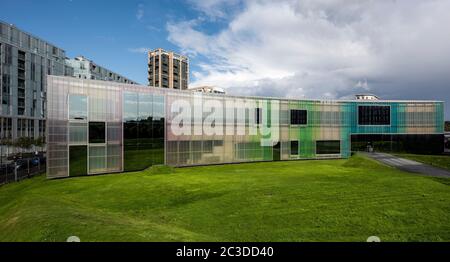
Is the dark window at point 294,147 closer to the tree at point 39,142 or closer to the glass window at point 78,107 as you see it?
the glass window at point 78,107

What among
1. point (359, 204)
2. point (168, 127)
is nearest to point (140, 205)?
point (359, 204)

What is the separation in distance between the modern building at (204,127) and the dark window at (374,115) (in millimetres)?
206

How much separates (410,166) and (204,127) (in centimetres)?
3463

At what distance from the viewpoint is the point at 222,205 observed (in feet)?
66.8

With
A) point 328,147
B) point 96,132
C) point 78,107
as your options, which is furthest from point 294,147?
point 78,107

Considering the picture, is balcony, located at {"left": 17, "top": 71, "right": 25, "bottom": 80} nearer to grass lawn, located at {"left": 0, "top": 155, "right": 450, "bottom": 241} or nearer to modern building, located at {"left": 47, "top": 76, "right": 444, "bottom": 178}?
modern building, located at {"left": 47, "top": 76, "right": 444, "bottom": 178}

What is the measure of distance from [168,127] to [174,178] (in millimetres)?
11676

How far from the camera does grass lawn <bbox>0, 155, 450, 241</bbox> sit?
13.9 meters

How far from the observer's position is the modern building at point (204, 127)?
3528cm

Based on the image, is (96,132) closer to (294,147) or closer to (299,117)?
(294,147)

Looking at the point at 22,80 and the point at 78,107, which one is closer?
the point at 78,107

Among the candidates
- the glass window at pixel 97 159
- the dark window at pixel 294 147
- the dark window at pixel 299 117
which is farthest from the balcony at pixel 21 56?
the dark window at pixel 294 147

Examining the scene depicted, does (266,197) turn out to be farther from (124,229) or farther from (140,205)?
(124,229)

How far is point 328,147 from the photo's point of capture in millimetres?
57156
